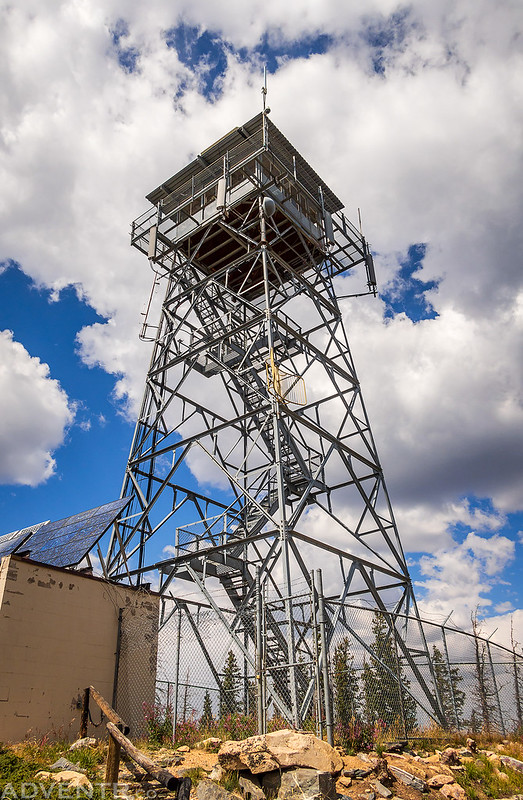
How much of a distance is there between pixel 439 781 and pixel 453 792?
1.09 feet

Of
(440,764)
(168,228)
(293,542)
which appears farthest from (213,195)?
(440,764)

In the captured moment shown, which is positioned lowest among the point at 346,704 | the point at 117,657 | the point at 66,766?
the point at 66,766

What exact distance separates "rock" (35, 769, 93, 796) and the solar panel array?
5639 mm

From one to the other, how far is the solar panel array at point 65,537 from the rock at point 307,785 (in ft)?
25.0

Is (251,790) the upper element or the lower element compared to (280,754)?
lower

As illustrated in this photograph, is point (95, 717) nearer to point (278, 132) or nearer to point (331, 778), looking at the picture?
point (331, 778)

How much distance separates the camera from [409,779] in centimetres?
866

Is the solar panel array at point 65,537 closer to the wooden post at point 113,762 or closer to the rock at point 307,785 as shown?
the wooden post at point 113,762

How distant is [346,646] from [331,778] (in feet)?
15.3

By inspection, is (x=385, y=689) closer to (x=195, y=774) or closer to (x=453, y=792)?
(x=453, y=792)

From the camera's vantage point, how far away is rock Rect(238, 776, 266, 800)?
746 centimetres

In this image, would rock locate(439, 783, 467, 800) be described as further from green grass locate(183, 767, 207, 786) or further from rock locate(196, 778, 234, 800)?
green grass locate(183, 767, 207, 786)

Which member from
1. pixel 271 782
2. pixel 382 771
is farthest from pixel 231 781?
pixel 382 771

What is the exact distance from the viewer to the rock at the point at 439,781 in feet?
28.6
